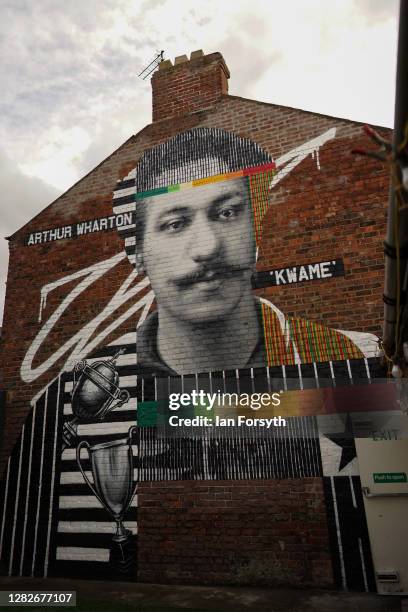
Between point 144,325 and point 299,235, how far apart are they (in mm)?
2786

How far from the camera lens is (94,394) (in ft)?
22.6

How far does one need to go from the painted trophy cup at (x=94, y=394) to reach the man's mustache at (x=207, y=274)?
1491 millimetres

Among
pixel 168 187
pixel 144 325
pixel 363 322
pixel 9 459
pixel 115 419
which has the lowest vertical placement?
pixel 9 459

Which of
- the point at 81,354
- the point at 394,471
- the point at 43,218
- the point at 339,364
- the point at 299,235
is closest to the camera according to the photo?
the point at 394,471

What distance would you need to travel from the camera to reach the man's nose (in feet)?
22.7

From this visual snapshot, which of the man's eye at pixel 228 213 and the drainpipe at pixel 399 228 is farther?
the man's eye at pixel 228 213

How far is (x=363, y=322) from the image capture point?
596 centimetres

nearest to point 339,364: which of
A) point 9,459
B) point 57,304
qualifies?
point 57,304

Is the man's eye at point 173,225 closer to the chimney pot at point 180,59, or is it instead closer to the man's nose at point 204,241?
Answer: the man's nose at point 204,241

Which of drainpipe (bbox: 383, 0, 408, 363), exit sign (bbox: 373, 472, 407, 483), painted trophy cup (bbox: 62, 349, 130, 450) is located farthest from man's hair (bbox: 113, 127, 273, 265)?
exit sign (bbox: 373, 472, 407, 483)

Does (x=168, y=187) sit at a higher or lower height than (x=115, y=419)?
higher

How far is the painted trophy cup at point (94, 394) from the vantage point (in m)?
6.75

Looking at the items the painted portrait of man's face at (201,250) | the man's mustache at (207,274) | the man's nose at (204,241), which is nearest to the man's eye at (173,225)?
the painted portrait of man's face at (201,250)

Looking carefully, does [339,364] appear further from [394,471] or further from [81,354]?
[81,354]
